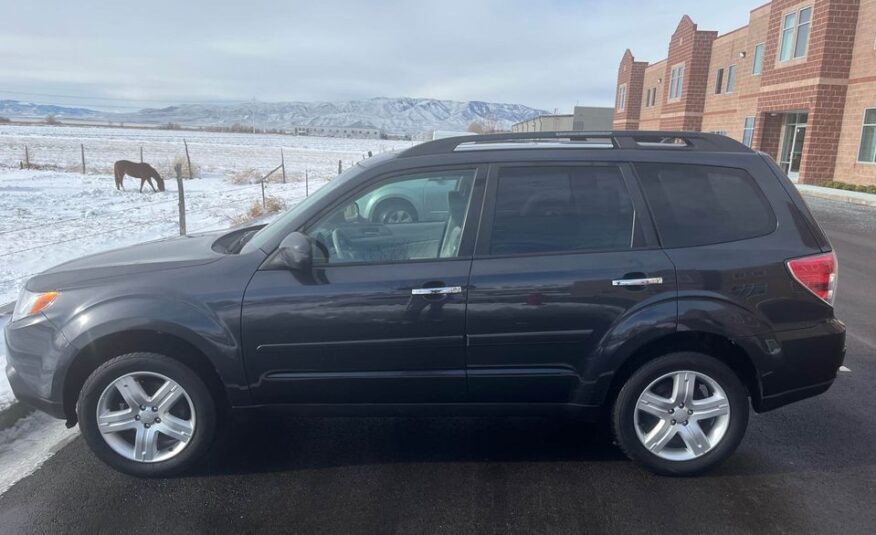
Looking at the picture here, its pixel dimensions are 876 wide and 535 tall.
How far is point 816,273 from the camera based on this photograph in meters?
3.51

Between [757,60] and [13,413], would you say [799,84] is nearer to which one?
[757,60]

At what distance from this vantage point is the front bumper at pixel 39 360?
11.3 feet

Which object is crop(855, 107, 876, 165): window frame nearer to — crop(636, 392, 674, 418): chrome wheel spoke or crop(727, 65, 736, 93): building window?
crop(727, 65, 736, 93): building window

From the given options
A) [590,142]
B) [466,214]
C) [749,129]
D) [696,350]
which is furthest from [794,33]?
[466,214]

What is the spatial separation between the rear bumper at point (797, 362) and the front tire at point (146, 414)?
2947 millimetres

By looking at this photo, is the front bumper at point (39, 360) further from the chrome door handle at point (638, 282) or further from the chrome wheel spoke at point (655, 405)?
the chrome wheel spoke at point (655, 405)

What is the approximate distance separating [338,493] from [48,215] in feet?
41.2

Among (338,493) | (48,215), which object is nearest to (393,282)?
(338,493)

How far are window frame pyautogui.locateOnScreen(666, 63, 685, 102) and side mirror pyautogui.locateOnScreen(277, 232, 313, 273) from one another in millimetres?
40530

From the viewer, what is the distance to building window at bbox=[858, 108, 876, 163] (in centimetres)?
2217

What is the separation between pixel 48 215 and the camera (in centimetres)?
1337

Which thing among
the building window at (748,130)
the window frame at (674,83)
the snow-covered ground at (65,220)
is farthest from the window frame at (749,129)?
the snow-covered ground at (65,220)

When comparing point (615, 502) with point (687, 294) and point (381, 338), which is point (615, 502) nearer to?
point (687, 294)

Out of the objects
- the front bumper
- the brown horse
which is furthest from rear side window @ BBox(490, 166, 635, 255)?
the brown horse
